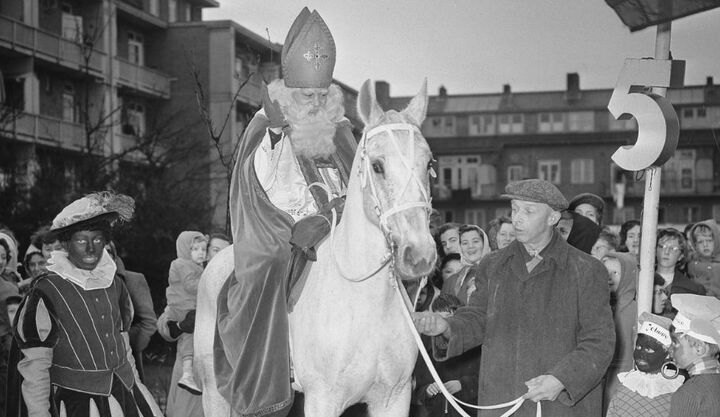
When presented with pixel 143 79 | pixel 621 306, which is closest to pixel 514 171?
pixel 143 79

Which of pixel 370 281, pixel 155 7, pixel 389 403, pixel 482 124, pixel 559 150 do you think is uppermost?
pixel 155 7

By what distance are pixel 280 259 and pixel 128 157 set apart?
1023 inches

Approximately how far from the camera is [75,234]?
19.3 feet

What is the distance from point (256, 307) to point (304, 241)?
1.88 ft

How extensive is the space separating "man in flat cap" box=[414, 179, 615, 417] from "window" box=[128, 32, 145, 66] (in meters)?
33.5

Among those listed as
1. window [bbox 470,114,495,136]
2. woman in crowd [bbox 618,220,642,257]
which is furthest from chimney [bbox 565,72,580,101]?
woman in crowd [bbox 618,220,642,257]

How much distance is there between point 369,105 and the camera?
4.92 meters

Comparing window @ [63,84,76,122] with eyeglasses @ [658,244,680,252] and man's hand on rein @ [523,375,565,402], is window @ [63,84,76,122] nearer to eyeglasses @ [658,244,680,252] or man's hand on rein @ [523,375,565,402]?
eyeglasses @ [658,244,680,252]

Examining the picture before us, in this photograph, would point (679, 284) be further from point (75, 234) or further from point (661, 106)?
point (75, 234)

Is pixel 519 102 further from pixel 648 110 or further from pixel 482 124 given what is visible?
pixel 648 110

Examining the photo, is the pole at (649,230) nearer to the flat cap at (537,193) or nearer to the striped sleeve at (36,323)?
the flat cap at (537,193)

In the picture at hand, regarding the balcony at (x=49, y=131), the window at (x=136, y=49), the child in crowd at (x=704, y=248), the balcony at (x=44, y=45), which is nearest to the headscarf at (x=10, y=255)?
the child in crowd at (x=704, y=248)

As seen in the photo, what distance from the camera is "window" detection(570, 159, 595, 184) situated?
212ft

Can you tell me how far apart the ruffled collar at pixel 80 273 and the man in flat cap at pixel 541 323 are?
7.22ft
